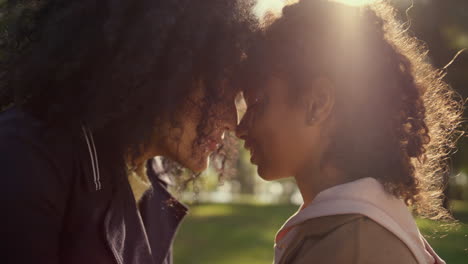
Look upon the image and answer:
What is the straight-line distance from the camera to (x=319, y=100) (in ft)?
9.19

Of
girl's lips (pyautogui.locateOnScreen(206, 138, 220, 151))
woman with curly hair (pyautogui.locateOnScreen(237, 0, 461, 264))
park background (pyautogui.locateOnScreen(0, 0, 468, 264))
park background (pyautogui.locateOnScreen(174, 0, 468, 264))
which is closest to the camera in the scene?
woman with curly hair (pyautogui.locateOnScreen(237, 0, 461, 264))

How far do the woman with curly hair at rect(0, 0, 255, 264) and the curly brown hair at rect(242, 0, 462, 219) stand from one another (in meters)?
0.24

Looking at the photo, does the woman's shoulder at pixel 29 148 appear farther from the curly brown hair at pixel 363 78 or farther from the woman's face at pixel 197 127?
the curly brown hair at pixel 363 78

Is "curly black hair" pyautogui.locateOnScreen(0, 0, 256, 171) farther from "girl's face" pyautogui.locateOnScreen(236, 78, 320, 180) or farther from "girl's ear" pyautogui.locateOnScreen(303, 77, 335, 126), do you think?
"girl's ear" pyautogui.locateOnScreen(303, 77, 335, 126)

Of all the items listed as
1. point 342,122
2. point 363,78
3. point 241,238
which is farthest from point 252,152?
point 241,238

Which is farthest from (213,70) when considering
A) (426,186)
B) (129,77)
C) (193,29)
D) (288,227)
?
(426,186)

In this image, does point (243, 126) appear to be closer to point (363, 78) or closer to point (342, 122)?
point (342, 122)

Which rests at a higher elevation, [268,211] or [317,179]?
[317,179]

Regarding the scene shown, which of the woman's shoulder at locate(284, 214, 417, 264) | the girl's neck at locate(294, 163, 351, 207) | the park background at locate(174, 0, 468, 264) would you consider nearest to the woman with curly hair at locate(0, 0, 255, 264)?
the park background at locate(174, 0, 468, 264)

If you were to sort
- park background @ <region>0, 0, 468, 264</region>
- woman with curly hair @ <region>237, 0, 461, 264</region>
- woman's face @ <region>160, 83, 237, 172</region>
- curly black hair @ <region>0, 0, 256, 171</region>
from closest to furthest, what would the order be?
woman with curly hair @ <region>237, 0, 461, 264</region> < curly black hair @ <region>0, 0, 256, 171</region> < woman's face @ <region>160, 83, 237, 172</region> < park background @ <region>0, 0, 468, 264</region>

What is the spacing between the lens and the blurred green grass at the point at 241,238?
8.02 meters

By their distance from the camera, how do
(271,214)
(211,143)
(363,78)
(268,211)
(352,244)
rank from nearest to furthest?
(352,244) → (363,78) → (211,143) → (271,214) → (268,211)

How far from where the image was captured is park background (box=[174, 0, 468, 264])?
21.5ft

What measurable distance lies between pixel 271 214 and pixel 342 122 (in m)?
9.17
